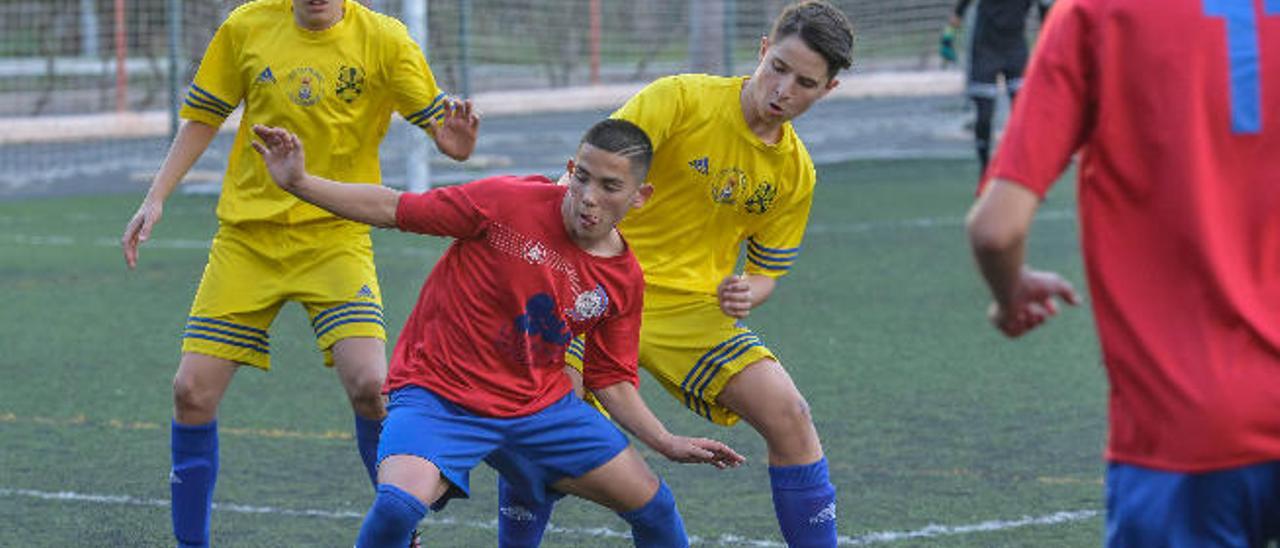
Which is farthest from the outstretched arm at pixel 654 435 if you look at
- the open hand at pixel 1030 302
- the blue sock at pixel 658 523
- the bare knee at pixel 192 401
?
the open hand at pixel 1030 302

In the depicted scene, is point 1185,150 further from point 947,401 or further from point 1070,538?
point 947,401

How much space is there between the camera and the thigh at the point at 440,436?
505 cm

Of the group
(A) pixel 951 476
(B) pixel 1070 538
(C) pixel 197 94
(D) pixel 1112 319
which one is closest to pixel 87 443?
(C) pixel 197 94

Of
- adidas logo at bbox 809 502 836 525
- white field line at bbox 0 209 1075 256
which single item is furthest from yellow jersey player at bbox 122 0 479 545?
white field line at bbox 0 209 1075 256

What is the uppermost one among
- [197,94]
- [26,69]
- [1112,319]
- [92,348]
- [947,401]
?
[1112,319]

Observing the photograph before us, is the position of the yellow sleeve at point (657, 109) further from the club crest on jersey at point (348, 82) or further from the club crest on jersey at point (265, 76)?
the club crest on jersey at point (265, 76)

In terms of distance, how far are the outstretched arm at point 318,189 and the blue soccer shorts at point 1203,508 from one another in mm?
2165

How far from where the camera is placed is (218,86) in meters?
6.52

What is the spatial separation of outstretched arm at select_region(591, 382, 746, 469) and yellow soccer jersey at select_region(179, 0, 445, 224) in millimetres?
1342

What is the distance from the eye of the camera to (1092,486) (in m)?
7.16

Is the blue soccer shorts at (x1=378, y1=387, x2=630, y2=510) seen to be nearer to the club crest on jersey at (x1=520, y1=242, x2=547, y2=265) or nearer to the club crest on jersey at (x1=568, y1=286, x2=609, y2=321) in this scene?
the club crest on jersey at (x1=568, y1=286, x2=609, y2=321)

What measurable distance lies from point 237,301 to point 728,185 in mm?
1449

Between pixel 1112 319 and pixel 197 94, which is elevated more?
pixel 1112 319

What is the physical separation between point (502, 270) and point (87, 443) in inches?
128
